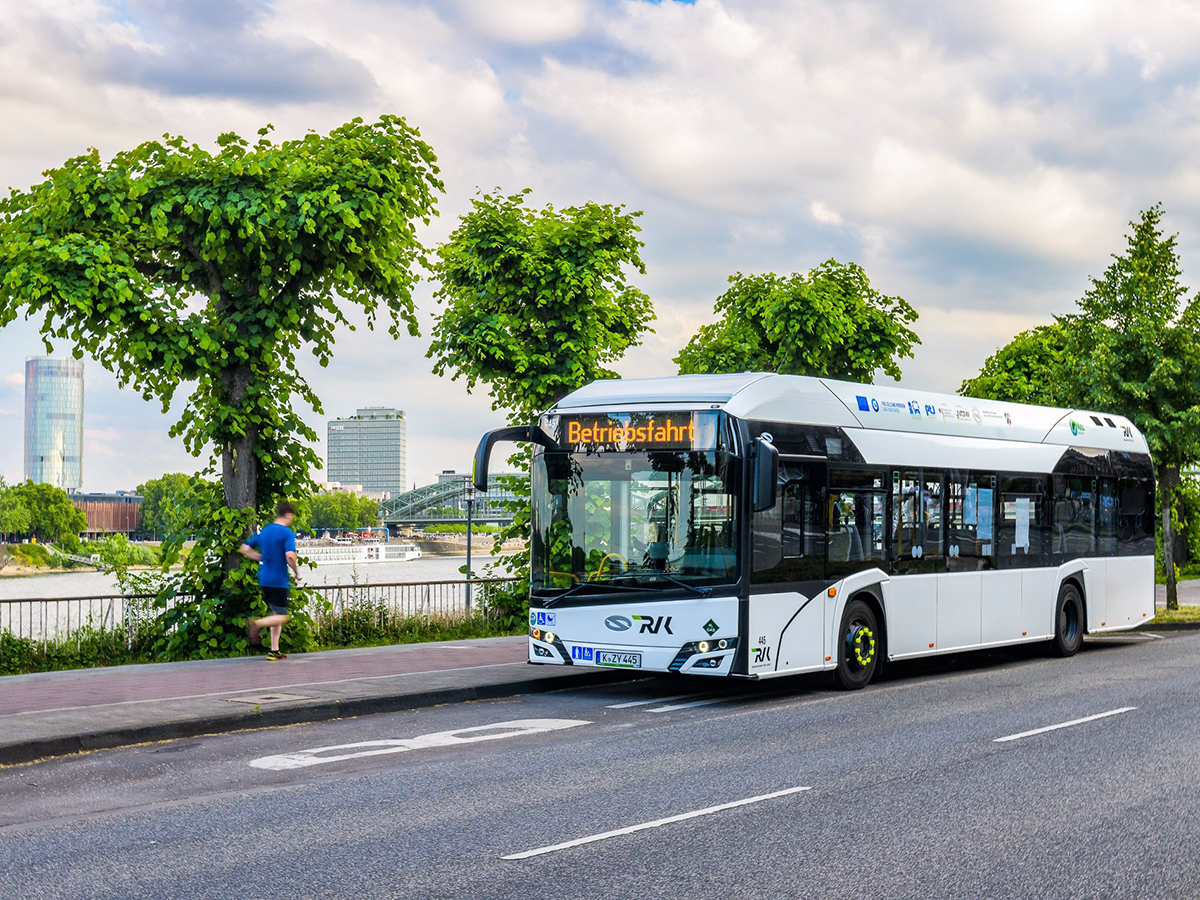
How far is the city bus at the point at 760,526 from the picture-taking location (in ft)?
39.4

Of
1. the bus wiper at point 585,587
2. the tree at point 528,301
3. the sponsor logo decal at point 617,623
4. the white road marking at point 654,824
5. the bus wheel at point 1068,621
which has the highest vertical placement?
the tree at point 528,301

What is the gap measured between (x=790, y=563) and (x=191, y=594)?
7.87 m

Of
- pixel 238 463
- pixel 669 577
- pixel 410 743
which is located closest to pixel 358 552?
pixel 238 463

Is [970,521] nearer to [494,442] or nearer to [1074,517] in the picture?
[1074,517]

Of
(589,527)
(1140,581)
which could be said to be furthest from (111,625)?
(1140,581)

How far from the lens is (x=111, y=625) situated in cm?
1616

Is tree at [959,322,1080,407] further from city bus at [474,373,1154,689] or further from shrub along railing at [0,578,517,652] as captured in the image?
city bus at [474,373,1154,689]

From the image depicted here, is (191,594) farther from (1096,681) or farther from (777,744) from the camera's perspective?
(1096,681)

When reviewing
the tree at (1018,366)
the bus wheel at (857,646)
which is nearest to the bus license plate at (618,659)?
the bus wheel at (857,646)

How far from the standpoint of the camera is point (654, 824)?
7.11 m

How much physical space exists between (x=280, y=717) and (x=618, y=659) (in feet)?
10.3

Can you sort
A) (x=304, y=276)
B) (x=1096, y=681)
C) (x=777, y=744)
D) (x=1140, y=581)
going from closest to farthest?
(x=777, y=744) < (x=1096, y=681) < (x=304, y=276) < (x=1140, y=581)

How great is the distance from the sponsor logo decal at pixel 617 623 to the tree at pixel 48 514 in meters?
129

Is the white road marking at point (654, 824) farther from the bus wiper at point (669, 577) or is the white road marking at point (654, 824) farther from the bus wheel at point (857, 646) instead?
the bus wheel at point (857, 646)
